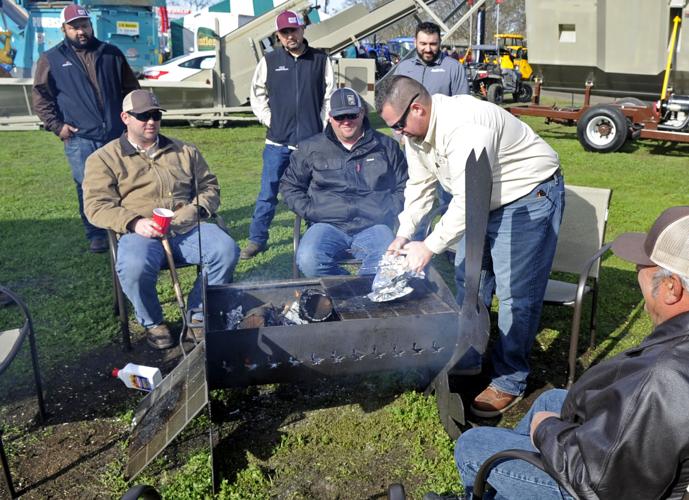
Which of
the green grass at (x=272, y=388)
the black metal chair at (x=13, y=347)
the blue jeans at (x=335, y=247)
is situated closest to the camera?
the black metal chair at (x=13, y=347)

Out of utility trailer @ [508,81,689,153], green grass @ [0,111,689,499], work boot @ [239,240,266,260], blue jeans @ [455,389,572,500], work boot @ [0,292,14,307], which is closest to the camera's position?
blue jeans @ [455,389,572,500]

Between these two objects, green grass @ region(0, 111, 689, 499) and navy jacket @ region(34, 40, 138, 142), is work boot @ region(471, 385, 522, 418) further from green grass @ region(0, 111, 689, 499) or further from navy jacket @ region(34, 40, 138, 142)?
navy jacket @ region(34, 40, 138, 142)

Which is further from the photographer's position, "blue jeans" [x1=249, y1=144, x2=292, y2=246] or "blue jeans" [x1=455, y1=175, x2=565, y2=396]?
"blue jeans" [x1=249, y1=144, x2=292, y2=246]

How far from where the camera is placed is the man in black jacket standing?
5.12 m

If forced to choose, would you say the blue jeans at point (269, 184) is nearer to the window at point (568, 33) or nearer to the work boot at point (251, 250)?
the work boot at point (251, 250)

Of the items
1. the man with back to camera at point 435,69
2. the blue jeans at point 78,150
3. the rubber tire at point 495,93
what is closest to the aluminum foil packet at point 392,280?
the man with back to camera at point 435,69

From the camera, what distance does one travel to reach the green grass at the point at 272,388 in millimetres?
2744

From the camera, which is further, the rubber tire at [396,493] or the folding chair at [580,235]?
the folding chair at [580,235]

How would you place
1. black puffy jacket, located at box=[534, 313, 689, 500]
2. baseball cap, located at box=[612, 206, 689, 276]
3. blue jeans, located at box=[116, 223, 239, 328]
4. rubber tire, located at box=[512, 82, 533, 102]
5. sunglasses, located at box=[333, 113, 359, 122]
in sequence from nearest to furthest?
black puffy jacket, located at box=[534, 313, 689, 500]
baseball cap, located at box=[612, 206, 689, 276]
blue jeans, located at box=[116, 223, 239, 328]
sunglasses, located at box=[333, 113, 359, 122]
rubber tire, located at box=[512, 82, 533, 102]

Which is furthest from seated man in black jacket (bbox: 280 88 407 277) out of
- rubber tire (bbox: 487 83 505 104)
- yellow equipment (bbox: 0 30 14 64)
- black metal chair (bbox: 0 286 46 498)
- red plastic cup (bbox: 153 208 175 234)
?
yellow equipment (bbox: 0 30 14 64)

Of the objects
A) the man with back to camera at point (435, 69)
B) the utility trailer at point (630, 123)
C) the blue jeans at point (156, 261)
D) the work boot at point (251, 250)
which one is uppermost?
the man with back to camera at point (435, 69)

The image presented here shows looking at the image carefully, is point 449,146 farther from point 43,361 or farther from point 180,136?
point 180,136

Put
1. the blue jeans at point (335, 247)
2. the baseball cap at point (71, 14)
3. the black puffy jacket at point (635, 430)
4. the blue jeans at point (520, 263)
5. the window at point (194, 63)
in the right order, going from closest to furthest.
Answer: the black puffy jacket at point (635, 430) → the blue jeans at point (520, 263) → the blue jeans at point (335, 247) → the baseball cap at point (71, 14) → the window at point (194, 63)

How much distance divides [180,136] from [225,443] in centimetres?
990
